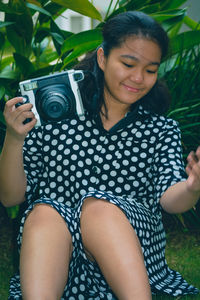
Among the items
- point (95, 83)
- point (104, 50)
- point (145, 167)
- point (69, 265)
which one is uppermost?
point (104, 50)

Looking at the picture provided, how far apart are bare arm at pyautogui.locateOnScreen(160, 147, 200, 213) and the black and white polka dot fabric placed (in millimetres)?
55

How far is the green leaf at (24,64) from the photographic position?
1777 mm

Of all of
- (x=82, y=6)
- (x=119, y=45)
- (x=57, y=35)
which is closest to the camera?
(x=119, y=45)

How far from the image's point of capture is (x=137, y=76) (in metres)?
1.27

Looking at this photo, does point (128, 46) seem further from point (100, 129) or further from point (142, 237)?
point (142, 237)

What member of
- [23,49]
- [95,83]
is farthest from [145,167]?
[23,49]

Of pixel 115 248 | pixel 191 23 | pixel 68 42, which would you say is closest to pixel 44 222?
pixel 115 248

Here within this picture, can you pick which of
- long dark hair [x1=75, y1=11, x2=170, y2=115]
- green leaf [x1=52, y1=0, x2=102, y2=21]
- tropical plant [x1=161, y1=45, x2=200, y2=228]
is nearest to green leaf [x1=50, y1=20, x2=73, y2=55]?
green leaf [x1=52, y1=0, x2=102, y2=21]

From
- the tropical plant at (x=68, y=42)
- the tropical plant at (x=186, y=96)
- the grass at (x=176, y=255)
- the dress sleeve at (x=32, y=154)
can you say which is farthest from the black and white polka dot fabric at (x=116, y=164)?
the tropical plant at (x=186, y=96)

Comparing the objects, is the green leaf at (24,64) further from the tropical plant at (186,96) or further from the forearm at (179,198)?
the forearm at (179,198)

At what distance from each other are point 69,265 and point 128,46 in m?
0.59

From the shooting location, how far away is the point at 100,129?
1398 millimetres

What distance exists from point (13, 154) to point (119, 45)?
1.35ft

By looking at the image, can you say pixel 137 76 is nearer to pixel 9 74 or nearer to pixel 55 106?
pixel 55 106
